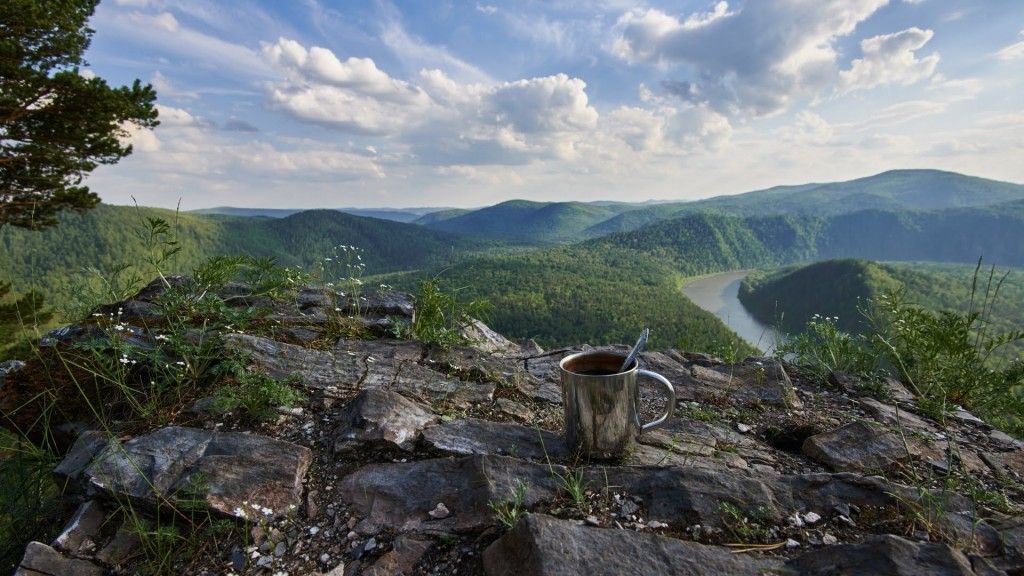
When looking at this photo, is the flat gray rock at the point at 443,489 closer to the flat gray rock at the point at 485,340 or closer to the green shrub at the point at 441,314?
the green shrub at the point at 441,314

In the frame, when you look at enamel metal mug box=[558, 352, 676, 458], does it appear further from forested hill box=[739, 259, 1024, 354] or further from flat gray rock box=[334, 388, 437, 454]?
forested hill box=[739, 259, 1024, 354]

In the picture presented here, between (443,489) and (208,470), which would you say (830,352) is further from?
(208,470)

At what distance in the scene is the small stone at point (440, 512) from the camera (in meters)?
2.29

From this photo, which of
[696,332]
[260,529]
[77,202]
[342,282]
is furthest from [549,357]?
[696,332]

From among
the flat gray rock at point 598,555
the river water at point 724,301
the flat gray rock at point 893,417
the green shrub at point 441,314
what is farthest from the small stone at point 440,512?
the river water at point 724,301

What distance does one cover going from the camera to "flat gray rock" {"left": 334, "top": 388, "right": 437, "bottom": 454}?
2801 mm

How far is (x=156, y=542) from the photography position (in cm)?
217

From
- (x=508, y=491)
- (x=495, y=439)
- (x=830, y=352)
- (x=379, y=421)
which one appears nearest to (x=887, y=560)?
(x=508, y=491)

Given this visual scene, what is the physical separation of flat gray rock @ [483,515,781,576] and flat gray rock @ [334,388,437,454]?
1066mm

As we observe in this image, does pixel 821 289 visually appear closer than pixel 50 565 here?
No

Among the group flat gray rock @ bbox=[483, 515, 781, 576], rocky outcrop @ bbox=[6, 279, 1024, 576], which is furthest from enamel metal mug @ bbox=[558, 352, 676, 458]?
flat gray rock @ bbox=[483, 515, 781, 576]

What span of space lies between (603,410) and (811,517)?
1.07 metres

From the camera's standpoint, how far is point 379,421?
2.91 m

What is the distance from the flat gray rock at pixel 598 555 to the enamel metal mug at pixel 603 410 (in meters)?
0.71
